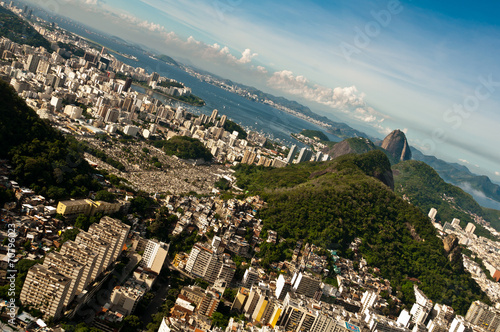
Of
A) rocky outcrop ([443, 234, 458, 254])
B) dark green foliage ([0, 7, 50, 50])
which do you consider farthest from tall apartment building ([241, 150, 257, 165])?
dark green foliage ([0, 7, 50, 50])

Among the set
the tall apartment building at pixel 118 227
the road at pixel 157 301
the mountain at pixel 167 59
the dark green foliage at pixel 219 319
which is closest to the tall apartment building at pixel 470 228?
the dark green foliage at pixel 219 319

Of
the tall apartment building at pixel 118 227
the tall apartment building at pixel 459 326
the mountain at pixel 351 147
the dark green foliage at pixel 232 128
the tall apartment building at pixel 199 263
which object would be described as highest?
the mountain at pixel 351 147

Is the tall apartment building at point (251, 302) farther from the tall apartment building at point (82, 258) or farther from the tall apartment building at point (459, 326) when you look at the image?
the tall apartment building at point (459, 326)

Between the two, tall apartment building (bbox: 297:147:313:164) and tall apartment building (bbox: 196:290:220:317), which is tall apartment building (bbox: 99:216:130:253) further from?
tall apartment building (bbox: 297:147:313:164)

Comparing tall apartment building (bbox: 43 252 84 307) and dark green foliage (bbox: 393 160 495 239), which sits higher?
dark green foliage (bbox: 393 160 495 239)

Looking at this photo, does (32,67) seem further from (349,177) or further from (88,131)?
(349,177)

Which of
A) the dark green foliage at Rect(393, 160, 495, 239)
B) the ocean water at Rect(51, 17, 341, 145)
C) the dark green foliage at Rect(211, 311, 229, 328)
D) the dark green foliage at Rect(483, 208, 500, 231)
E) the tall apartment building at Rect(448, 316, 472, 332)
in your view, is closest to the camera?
the dark green foliage at Rect(211, 311, 229, 328)

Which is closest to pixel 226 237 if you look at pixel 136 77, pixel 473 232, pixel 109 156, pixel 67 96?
pixel 109 156
